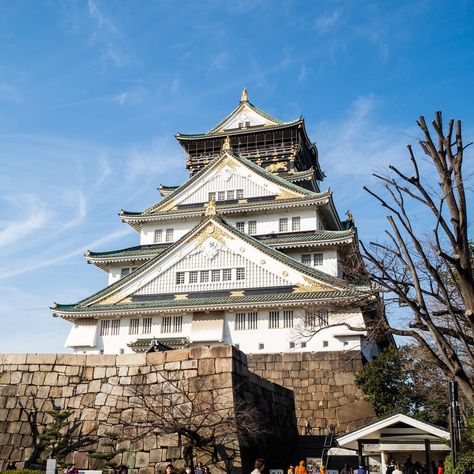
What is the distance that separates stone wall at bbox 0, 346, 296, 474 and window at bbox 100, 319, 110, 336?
13.5 m

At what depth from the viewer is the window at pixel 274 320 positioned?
95.5 ft

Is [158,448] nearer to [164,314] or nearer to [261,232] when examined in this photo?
[164,314]

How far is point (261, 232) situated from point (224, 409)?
21.0m

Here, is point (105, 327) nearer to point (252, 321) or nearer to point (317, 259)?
point (252, 321)

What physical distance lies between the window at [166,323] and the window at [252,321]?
4.40m

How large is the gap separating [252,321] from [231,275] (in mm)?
3002

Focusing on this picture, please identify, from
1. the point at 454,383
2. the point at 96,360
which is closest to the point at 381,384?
the point at 96,360

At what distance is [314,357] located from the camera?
27.7 metres

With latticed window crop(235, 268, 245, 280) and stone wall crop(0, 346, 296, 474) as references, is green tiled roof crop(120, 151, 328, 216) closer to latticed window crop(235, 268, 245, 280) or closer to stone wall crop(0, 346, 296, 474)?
latticed window crop(235, 268, 245, 280)

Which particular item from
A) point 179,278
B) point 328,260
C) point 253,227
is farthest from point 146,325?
point 328,260

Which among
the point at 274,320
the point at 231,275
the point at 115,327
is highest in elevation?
the point at 231,275

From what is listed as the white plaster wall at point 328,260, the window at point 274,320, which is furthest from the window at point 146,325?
the white plaster wall at point 328,260

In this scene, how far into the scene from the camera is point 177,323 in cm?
3083

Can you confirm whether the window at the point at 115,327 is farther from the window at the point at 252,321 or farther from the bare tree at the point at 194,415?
the bare tree at the point at 194,415
